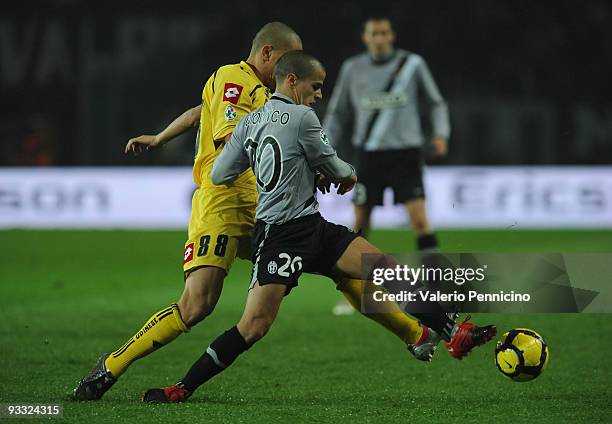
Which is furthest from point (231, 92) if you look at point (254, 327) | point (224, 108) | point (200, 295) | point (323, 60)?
point (323, 60)

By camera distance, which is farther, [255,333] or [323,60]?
[323,60]

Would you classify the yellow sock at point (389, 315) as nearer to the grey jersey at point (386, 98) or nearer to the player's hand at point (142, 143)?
the player's hand at point (142, 143)

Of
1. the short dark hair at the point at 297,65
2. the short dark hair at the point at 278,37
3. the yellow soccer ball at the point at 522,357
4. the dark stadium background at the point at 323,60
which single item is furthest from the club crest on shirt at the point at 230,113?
the dark stadium background at the point at 323,60

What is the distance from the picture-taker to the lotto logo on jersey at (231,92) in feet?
18.1

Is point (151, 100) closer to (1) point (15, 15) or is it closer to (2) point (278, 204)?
(1) point (15, 15)

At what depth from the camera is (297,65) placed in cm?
532

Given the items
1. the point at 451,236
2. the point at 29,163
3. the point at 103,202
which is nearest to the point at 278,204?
the point at 451,236

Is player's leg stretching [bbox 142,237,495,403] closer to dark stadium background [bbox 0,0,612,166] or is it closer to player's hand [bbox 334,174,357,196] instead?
player's hand [bbox 334,174,357,196]

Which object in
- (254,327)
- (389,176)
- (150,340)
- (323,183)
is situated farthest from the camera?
(389,176)

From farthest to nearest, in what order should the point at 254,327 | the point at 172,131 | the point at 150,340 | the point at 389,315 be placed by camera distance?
the point at 172,131 < the point at 389,315 < the point at 150,340 < the point at 254,327

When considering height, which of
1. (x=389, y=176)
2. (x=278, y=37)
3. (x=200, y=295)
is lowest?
(x=200, y=295)

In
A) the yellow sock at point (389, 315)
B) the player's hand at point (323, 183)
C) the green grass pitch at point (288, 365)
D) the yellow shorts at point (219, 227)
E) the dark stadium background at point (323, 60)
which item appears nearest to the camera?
the green grass pitch at point (288, 365)

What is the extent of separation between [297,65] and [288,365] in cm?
206

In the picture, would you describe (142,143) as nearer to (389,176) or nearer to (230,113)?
(230,113)
